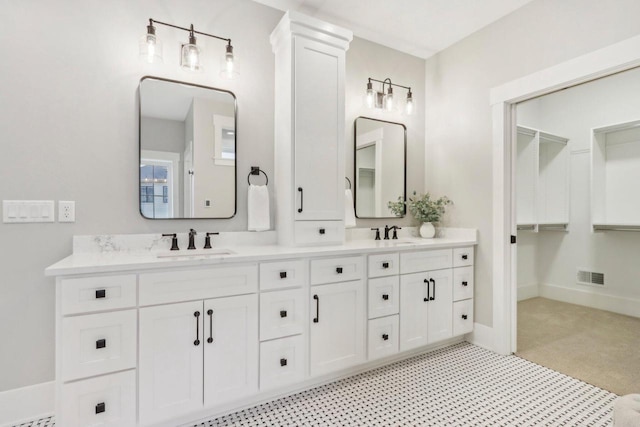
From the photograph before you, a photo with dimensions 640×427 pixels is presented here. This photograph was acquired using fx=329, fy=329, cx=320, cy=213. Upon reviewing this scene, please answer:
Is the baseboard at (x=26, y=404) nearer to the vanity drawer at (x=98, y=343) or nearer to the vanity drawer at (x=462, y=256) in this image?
the vanity drawer at (x=98, y=343)

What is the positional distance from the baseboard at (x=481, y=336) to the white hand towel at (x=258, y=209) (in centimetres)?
206

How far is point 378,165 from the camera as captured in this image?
10.3 ft

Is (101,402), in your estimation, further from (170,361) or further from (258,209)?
(258,209)

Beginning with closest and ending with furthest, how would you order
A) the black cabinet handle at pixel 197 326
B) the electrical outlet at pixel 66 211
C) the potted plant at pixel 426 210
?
the black cabinet handle at pixel 197 326 → the electrical outlet at pixel 66 211 → the potted plant at pixel 426 210

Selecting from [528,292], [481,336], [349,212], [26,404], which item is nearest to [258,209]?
[349,212]

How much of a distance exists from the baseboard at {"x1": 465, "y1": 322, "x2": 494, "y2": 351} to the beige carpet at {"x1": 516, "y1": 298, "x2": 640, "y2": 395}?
223mm

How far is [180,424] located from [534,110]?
5082 mm

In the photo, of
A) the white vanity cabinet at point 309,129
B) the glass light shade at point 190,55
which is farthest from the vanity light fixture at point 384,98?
the glass light shade at point 190,55

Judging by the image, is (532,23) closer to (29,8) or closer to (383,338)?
(383,338)

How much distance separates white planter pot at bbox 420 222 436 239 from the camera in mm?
3164

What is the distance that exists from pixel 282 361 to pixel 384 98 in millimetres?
2399

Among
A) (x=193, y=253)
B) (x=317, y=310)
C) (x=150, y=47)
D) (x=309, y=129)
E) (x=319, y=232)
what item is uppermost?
(x=150, y=47)

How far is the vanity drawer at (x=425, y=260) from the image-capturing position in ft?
8.17

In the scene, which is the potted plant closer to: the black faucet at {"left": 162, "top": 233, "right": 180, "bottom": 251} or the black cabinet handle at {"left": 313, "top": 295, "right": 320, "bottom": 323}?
the black cabinet handle at {"left": 313, "top": 295, "right": 320, "bottom": 323}
